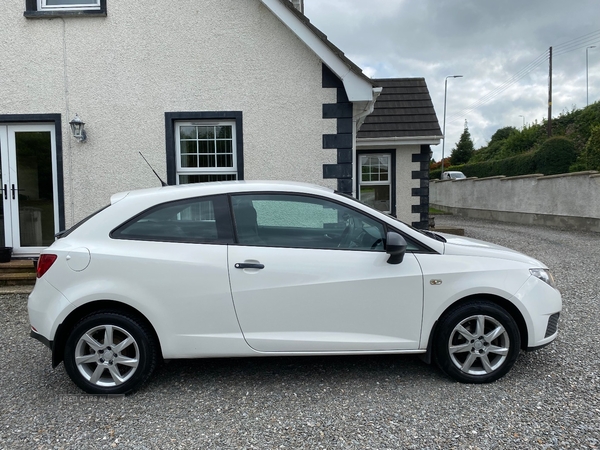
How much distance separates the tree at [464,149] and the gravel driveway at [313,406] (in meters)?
46.0

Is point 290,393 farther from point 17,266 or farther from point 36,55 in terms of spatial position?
point 36,55

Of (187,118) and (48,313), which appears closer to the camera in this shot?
(48,313)

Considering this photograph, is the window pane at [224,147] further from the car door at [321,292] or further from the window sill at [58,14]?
the car door at [321,292]

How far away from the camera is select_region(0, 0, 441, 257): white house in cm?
666

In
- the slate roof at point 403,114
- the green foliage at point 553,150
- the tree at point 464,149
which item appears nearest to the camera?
the slate roof at point 403,114

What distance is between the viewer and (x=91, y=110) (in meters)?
6.75

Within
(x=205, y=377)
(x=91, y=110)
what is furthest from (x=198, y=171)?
(x=205, y=377)

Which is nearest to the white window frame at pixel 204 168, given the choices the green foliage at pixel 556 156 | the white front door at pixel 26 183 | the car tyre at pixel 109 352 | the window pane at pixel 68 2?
the white front door at pixel 26 183

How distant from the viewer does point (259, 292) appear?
3.35 m

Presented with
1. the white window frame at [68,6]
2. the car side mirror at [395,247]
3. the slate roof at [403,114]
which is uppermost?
the white window frame at [68,6]

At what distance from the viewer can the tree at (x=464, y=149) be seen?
1858 inches

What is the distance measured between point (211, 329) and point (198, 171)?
4.00m

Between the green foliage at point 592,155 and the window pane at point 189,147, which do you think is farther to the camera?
the green foliage at point 592,155

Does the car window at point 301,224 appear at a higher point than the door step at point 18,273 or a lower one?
higher
